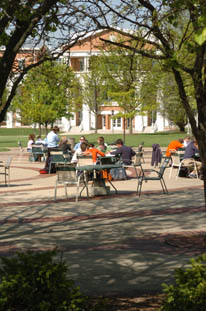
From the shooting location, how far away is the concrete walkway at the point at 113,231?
278 inches

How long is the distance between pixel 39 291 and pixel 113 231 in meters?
5.33

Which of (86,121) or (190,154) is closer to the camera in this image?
(190,154)

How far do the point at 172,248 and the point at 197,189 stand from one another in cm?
778

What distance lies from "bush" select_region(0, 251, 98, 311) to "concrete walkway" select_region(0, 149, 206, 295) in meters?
1.33

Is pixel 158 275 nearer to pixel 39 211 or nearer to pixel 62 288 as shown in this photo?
pixel 62 288

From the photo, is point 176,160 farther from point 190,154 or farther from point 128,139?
point 128,139

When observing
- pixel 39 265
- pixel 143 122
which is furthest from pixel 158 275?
pixel 143 122

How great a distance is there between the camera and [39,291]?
16.0 ft

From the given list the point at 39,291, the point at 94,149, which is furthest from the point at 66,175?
the point at 39,291

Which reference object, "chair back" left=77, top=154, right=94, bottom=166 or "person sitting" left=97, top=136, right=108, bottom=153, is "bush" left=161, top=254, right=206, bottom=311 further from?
"person sitting" left=97, top=136, right=108, bottom=153

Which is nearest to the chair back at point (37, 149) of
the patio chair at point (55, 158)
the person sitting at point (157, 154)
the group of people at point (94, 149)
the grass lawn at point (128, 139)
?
the group of people at point (94, 149)

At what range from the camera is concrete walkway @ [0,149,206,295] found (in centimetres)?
705

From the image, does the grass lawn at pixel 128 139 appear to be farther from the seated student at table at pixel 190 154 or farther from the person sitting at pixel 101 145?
the seated student at table at pixel 190 154

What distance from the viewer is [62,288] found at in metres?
4.86
